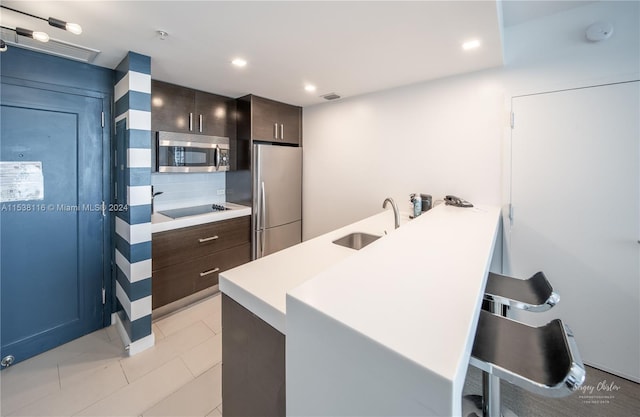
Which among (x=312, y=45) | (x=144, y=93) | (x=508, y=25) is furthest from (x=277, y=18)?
(x=508, y=25)

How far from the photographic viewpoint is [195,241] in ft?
8.57

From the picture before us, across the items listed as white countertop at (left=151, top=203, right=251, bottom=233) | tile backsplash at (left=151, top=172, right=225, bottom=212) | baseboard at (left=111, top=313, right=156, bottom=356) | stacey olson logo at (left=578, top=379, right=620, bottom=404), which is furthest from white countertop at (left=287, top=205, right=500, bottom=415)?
tile backsplash at (left=151, top=172, right=225, bottom=212)

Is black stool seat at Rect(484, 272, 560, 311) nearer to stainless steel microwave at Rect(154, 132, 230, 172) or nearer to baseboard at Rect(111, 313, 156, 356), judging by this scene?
baseboard at Rect(111, 313, 156, 356)

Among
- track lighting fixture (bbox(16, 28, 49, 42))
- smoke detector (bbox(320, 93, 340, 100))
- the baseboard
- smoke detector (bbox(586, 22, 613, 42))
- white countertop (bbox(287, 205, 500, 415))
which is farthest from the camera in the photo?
smoke detector (bbox(320, 93, 340, 100))

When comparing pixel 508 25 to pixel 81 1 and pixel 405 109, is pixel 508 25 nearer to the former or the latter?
pixel 405 109

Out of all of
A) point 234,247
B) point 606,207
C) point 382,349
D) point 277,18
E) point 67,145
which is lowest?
point 234,247

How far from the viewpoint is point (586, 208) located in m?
1.86

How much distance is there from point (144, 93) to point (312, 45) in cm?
132

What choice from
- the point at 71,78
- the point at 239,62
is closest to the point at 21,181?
the point at 71,78

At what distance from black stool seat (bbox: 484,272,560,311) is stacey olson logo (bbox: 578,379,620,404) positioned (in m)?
1.10

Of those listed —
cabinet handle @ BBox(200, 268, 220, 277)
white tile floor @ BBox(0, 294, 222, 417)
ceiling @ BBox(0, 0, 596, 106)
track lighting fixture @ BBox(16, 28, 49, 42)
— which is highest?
ceiling @ BBox(0, 0, 596, 106)

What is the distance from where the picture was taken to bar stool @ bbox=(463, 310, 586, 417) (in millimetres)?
689

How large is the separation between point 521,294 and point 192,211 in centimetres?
291

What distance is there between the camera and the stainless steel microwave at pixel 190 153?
2.54m
